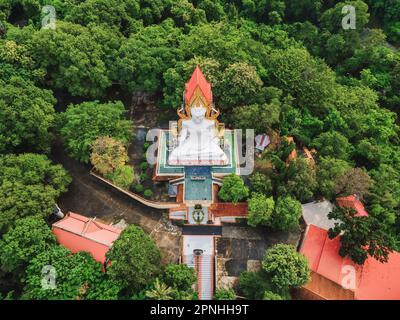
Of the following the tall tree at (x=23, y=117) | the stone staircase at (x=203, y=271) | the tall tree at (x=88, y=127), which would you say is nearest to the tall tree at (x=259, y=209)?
the stone staircase at (x=203, y=271)

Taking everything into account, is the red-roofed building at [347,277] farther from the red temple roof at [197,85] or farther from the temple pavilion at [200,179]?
the red temple roof at [197,85]

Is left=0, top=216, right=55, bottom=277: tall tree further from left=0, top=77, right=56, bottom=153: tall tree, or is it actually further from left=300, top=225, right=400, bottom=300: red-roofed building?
left=300, top=225, right=400, bottom=300: red-roofed building

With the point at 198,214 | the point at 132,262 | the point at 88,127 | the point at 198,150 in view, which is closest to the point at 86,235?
the point at 132,262

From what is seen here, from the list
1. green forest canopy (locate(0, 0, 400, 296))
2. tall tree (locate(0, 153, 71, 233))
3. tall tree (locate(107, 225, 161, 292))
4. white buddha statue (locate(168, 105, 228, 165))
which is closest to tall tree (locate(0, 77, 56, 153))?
green forest canopy (locate(0, 0, 400, 296))

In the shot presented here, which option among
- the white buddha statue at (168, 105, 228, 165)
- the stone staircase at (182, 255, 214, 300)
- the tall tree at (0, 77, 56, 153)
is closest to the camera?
the stone staircase at (182, 255, 214, 300)

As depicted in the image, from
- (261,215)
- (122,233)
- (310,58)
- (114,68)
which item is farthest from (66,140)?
(310,58)

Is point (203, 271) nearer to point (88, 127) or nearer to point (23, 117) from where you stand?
point (88, 127)
